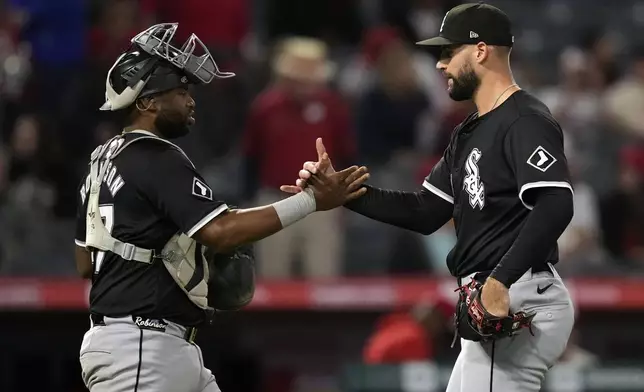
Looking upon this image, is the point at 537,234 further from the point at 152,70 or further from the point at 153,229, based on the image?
the point at 152,70

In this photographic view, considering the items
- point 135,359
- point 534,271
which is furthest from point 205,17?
point 534,271

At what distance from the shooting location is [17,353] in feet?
31.3

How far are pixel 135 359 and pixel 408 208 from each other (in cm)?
131

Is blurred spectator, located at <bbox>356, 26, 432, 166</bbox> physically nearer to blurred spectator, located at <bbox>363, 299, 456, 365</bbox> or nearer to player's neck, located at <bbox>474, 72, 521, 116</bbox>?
blurred spectator, located at <bbox>363, 299, 456, 365</bbox>

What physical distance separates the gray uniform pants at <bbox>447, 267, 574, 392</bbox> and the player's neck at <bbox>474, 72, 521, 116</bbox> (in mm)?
665

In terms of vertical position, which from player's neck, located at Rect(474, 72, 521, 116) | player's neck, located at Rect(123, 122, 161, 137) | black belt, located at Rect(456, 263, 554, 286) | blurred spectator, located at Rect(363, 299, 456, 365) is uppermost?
player's neck, located at Rect(474, 72, 521, 116)

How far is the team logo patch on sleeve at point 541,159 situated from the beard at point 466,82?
468 millimetres

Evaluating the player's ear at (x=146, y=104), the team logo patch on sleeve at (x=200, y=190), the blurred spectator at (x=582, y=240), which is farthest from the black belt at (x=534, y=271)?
the blurred spectator at (x=582, y=240)

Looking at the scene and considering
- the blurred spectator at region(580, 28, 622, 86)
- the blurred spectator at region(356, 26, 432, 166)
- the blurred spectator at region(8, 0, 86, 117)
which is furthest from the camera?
the blurred spectator at region(580, 28, 622, 86)

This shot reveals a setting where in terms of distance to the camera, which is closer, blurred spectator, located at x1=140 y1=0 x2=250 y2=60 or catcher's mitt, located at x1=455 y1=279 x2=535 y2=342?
catcher's mitt, located at x1=455 y1=279 x2=535 y2=342

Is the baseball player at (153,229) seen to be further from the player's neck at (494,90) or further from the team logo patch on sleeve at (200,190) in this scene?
the player's neck at (494,90)

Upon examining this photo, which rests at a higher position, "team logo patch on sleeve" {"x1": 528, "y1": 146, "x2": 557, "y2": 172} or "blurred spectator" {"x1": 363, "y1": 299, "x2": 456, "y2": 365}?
"team logo patch on sleeve" {"x1": 528, "y1": 146, "x2": 557, "y2": 172}

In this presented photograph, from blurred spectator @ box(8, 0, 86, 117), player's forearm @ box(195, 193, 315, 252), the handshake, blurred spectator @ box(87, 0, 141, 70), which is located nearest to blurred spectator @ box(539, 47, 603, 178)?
blurred spectator @ box(87, 0, 141, 70)

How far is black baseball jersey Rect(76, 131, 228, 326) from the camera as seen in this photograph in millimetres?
4504
